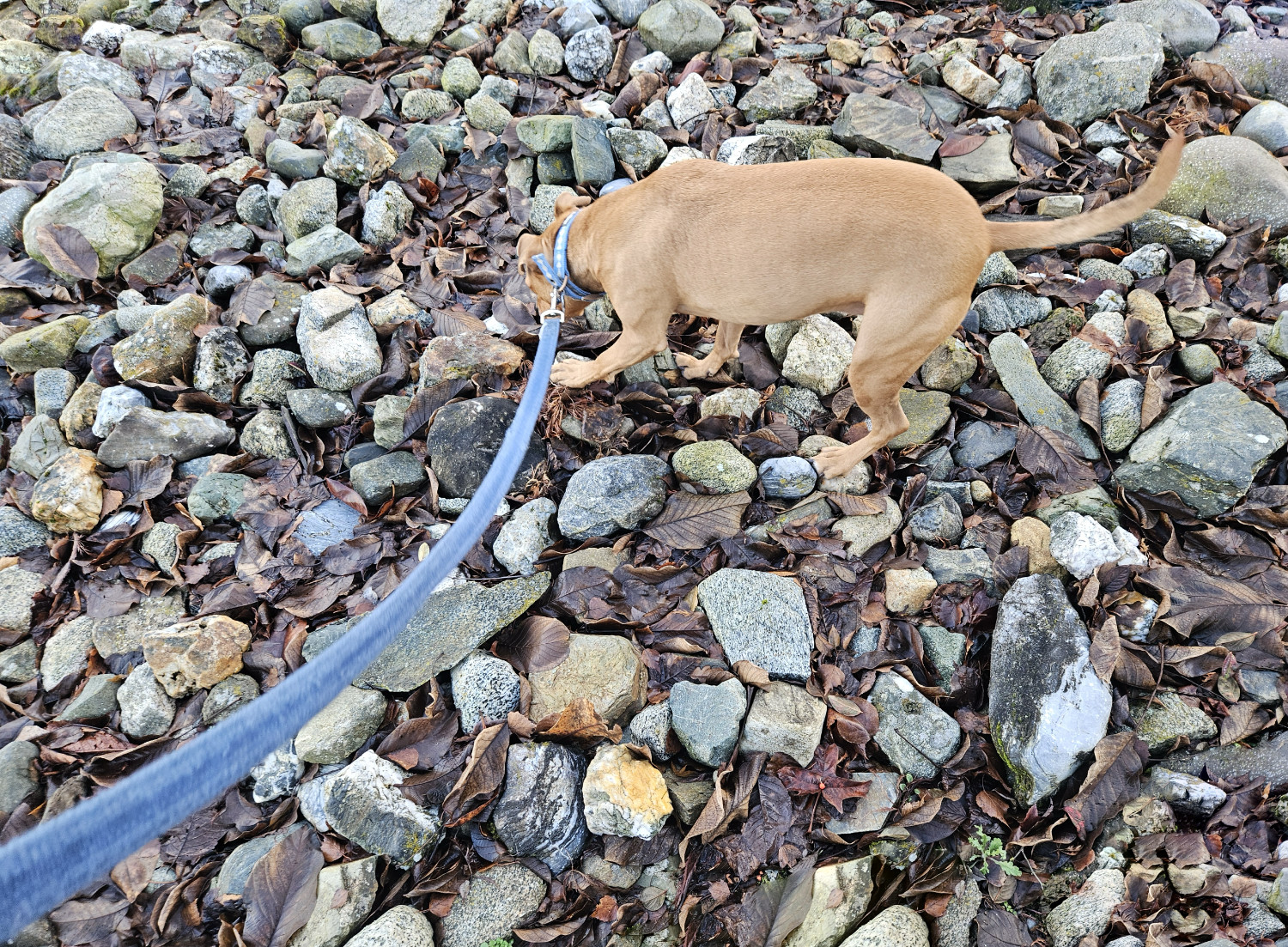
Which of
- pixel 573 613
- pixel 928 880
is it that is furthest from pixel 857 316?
pixel 928 880

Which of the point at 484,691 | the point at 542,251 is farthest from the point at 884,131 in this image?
the point at 484,691

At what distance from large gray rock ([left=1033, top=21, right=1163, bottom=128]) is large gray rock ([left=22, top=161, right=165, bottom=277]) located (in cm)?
675

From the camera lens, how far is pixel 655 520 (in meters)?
3.54

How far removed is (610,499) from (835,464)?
4.12ft

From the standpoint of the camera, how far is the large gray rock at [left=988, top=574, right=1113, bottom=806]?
2746 mm

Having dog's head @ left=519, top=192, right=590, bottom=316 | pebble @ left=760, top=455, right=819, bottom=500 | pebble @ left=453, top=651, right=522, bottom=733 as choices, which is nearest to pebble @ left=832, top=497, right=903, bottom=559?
pebble @ left=760, top=455, right=819, bottom=500

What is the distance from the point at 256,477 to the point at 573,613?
6.77 ft

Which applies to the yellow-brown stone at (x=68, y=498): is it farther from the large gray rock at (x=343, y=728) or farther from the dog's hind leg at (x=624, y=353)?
the dog's hind leg at (x=624, y=353)

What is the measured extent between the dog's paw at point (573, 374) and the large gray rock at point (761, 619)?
4.76ft

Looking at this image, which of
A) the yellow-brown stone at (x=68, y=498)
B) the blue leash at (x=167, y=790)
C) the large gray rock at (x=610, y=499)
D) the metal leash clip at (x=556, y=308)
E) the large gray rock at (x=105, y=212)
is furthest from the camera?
the large gray rock at (x=105, y=212)

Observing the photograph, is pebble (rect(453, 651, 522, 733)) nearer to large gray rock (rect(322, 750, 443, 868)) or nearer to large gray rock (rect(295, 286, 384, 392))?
large gray rock (rect(322, 750, 443, 868))

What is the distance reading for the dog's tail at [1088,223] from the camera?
2822 mm

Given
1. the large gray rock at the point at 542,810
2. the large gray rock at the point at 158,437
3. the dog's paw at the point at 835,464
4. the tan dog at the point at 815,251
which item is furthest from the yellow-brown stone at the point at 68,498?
the dog's paw at the point at 835,464

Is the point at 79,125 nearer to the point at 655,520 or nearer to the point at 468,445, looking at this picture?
the point at 468,445
